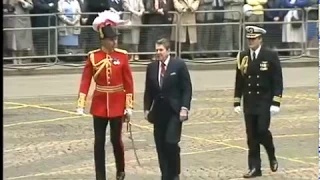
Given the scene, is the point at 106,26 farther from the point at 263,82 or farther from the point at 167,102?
the point at 263,82

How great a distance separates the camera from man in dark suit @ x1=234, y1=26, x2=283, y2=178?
494 inches

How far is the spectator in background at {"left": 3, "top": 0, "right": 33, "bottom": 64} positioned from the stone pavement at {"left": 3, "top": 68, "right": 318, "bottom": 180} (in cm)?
232

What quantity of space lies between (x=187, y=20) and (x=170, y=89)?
12562mm

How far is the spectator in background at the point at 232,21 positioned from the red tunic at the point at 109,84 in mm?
12554

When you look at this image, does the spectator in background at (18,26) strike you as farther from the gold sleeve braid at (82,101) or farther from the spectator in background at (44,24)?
the gold sleeve braid at (82,101)

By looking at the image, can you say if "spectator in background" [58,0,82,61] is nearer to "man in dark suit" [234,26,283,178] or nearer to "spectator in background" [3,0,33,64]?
"spectator in background" [3,0,33,64]

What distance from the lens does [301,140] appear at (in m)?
15.4

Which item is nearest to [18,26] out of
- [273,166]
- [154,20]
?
[154,20]

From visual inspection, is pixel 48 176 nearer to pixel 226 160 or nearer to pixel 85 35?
pixel 226 160

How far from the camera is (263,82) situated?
1259cm

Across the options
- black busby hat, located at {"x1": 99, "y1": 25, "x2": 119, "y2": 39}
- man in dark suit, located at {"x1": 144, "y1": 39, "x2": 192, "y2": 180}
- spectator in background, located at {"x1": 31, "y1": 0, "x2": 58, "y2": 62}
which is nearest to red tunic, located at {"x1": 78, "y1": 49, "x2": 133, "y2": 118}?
black busby hat, located at {"x1": 99, "y1": 25, "x2": 119, "y2": 39}

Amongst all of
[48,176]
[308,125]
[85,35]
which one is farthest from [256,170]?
[85,35]

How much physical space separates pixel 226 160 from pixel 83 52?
10.7 meters

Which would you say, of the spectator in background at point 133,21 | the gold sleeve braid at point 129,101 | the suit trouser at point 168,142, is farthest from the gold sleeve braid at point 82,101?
the spectator in background at point 133,21
